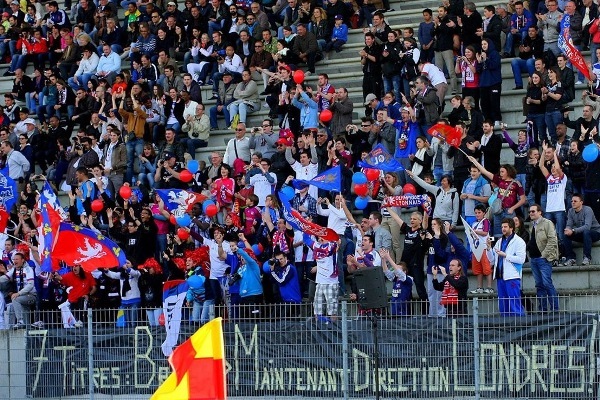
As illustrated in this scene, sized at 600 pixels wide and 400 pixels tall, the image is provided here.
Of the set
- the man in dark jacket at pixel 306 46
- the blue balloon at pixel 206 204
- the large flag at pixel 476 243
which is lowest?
the large flag at pixel 476 243

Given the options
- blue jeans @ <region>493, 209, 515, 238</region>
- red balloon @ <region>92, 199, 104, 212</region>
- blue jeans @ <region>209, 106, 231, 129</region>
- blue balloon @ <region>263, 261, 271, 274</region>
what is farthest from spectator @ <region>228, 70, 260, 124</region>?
blue jeans @ <region>493, 209, 515, 238</region>

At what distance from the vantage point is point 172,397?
14.3 metres

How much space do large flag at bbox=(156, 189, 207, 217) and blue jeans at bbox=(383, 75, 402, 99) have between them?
438 centimetres

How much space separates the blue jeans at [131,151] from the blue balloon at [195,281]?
237 inches

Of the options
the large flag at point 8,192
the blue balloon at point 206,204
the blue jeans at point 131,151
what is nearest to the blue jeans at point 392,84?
the blue balloon at point 206,204

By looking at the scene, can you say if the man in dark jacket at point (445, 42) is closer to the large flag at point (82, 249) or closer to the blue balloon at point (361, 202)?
the blue balloon at point (361, 202)

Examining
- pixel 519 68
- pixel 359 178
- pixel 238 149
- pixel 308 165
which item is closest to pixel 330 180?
pixel 359 178

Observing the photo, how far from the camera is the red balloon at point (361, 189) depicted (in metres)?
24.5

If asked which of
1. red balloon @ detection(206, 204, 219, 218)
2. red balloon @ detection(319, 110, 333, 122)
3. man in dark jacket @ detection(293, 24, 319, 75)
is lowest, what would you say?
red balloon @ detection(206, 204, 219, 218)

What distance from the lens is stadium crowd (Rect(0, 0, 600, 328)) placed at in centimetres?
2294

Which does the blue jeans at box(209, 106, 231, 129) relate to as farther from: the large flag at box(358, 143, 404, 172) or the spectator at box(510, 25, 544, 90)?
the spectator at box(510, 25, 544, 90)

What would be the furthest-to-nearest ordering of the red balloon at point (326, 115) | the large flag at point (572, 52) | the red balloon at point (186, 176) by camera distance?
1. the red balloon at point (186, 176)
2. the red balloon at point (326, 115)
3. the large flag at point (572, 52)

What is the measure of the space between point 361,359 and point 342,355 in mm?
338

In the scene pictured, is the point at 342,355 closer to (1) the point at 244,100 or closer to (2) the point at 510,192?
(2) the point at 510,192
